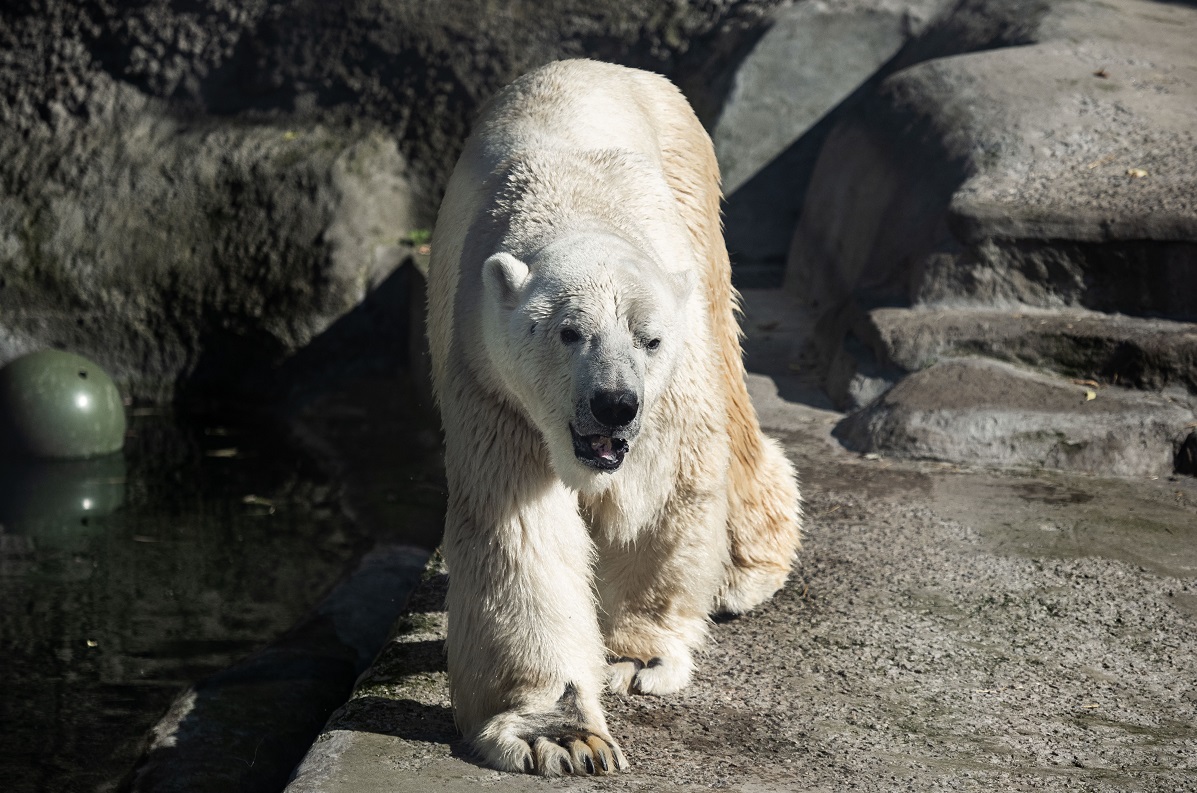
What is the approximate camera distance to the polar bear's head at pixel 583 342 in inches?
104

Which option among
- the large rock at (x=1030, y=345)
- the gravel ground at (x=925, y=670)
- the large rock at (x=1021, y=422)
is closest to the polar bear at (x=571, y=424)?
the gravel ground at (x=925, y=670)

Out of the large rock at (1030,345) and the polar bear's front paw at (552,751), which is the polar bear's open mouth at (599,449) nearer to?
the polar bear's front paw at (552,751)

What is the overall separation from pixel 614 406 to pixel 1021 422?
2.95 metres

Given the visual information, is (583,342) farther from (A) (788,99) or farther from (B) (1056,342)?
(A) (788,99)

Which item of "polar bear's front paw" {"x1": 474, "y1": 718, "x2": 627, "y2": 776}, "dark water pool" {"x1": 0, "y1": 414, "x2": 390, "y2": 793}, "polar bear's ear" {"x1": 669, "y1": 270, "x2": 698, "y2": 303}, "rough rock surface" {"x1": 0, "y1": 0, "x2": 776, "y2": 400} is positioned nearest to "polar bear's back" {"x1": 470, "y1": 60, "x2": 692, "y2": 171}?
"polar bear's ear" {"x1": 669, "y1": 270, "x2": 698, "y2": 303}

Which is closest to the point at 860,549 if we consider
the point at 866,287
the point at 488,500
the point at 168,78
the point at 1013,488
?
the point at 1013,488

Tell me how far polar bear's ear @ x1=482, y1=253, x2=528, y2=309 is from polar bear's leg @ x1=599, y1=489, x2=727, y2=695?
741 mm

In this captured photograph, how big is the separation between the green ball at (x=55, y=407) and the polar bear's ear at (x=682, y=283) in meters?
4.76

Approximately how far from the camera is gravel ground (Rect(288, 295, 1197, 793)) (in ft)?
9.29

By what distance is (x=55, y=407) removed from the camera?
22.1ft

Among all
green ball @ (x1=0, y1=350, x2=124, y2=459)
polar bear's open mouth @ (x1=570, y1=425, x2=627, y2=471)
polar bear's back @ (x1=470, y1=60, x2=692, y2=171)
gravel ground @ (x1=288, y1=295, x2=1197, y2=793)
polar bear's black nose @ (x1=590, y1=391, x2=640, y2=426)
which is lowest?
green ball @ (x1=0, y1=350, x2=124, y2=459)

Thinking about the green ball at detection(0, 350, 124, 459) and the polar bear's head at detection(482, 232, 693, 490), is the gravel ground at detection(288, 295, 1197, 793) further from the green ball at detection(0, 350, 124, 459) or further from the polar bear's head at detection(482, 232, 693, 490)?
the green ball at detection(0, 350, 124, 459)

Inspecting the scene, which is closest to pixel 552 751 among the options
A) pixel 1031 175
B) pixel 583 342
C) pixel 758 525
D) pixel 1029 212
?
pixel 583 342

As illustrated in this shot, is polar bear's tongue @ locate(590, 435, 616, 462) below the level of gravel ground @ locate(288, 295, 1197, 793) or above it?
above
